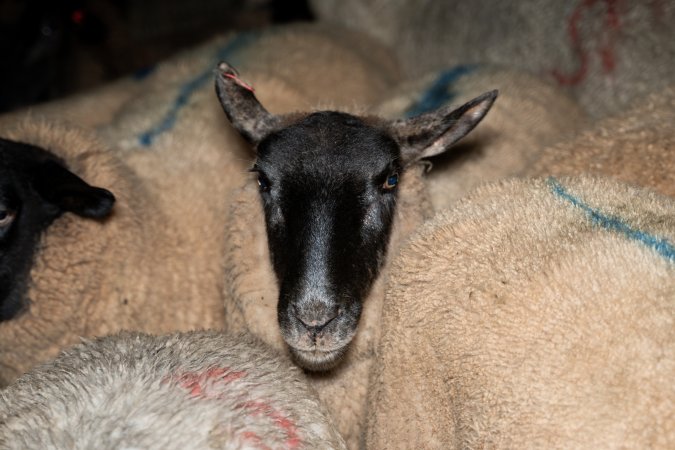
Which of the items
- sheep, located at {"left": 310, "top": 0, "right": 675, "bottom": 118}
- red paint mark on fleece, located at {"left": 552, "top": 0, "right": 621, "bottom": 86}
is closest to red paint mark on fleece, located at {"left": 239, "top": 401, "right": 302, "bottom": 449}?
sheep, located at {"left": 310, "top": 0, "right": 675, "bottom": 118}

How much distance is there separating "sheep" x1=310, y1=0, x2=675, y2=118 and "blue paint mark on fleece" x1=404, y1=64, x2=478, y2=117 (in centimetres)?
36

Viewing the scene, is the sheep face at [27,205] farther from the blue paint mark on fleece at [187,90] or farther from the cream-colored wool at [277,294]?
the blue paint mark on fleece at [187,90]

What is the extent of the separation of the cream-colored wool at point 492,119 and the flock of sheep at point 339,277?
0.06ft

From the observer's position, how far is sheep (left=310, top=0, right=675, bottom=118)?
12.8 feet

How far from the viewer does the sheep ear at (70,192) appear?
2.83 metres

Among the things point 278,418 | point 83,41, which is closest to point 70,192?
point 278,418

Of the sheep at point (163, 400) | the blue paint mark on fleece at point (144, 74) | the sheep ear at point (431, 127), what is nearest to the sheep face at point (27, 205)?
the sheep at point (163, 400)

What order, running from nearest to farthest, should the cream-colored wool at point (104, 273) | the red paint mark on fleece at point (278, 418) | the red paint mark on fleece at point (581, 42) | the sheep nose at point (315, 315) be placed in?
the red paint mark on fleece at point (278, 418), the sheep nose at point (315, 315), the cream-colored wool at point (104, 273), the red paint mark on fleece at point (581, 42)

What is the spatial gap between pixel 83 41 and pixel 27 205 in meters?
4.33

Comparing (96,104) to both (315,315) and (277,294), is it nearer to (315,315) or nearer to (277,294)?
(277,294)

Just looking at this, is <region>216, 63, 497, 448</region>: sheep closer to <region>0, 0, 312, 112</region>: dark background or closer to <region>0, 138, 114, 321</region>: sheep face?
<region>0, 138, 114, 321</region>: sheep face

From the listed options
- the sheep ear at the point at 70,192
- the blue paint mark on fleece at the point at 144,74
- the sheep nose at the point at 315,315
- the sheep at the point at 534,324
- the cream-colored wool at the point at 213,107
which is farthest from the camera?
the blue paint mark on fleece at the point at 144,74

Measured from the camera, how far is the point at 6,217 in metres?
2.73

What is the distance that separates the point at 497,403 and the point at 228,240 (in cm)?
156
